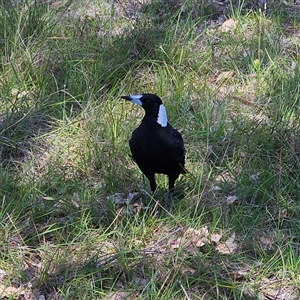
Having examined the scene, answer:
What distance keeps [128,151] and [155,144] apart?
68cm

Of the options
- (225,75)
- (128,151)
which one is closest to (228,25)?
(225,75)

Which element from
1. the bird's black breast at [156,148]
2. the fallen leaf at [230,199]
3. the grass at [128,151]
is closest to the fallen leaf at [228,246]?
the grass at [128,151]

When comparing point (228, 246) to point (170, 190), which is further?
point (170, 190)

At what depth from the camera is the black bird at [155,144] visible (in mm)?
4270

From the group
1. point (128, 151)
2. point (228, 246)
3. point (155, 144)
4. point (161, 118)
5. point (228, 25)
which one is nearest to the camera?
point (228, 246)

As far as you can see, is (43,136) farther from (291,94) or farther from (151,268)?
(291,94)

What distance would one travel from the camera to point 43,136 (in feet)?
16.5

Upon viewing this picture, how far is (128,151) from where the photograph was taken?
491 cm

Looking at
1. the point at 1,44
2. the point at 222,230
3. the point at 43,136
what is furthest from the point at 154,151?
the point at 1,44

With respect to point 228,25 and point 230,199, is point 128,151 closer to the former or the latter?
point 230,199

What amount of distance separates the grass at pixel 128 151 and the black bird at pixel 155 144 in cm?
25

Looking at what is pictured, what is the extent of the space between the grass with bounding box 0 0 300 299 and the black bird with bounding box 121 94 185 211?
0.81ft

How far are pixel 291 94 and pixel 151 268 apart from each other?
224 centimetres

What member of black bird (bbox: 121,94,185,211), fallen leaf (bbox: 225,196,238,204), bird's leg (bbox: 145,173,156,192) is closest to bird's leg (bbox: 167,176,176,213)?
black bird (bbox: 121,94,185,211)
